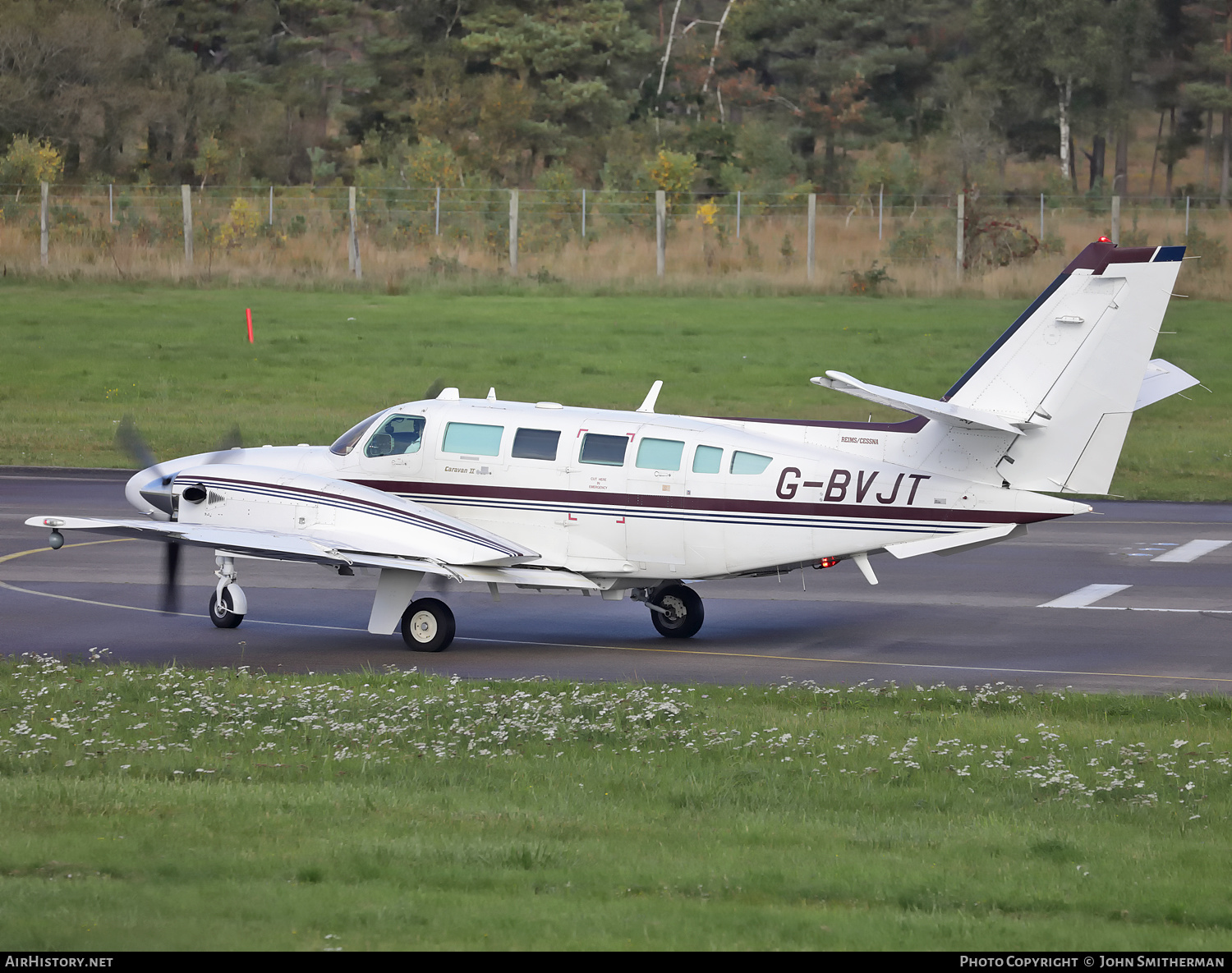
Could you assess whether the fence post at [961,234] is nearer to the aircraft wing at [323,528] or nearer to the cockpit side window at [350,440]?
the cockpit side window at [350,440]

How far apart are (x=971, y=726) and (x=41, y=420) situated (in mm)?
30653

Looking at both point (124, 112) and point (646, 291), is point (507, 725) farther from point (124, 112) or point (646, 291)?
point (124, 112)

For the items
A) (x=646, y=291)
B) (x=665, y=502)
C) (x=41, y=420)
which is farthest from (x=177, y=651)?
(x=646, y=291)

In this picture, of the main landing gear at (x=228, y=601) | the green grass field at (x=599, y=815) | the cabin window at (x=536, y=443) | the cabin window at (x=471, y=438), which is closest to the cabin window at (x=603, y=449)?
the cabin window at (x=536, y=443)

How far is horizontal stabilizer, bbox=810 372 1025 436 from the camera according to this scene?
59.9 feet

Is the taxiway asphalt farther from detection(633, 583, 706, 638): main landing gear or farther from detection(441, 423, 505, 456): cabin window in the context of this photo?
detection(441, 423, 505, 456): cabin window

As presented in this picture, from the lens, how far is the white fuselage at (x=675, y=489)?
1969 centimetres

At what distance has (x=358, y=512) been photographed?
20750mm

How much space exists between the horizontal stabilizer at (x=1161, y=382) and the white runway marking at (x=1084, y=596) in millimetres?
3064

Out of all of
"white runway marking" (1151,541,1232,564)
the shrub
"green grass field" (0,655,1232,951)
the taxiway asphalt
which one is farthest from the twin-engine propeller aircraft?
the shrub

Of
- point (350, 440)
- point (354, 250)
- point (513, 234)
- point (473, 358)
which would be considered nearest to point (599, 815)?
point (350, 440)

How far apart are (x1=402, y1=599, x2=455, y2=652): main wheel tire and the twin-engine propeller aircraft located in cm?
2

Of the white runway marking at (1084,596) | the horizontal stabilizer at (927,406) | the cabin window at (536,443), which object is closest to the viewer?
the horizontal stabilizer at (927,406)

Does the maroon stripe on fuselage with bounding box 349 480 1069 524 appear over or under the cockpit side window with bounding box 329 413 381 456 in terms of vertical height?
under
